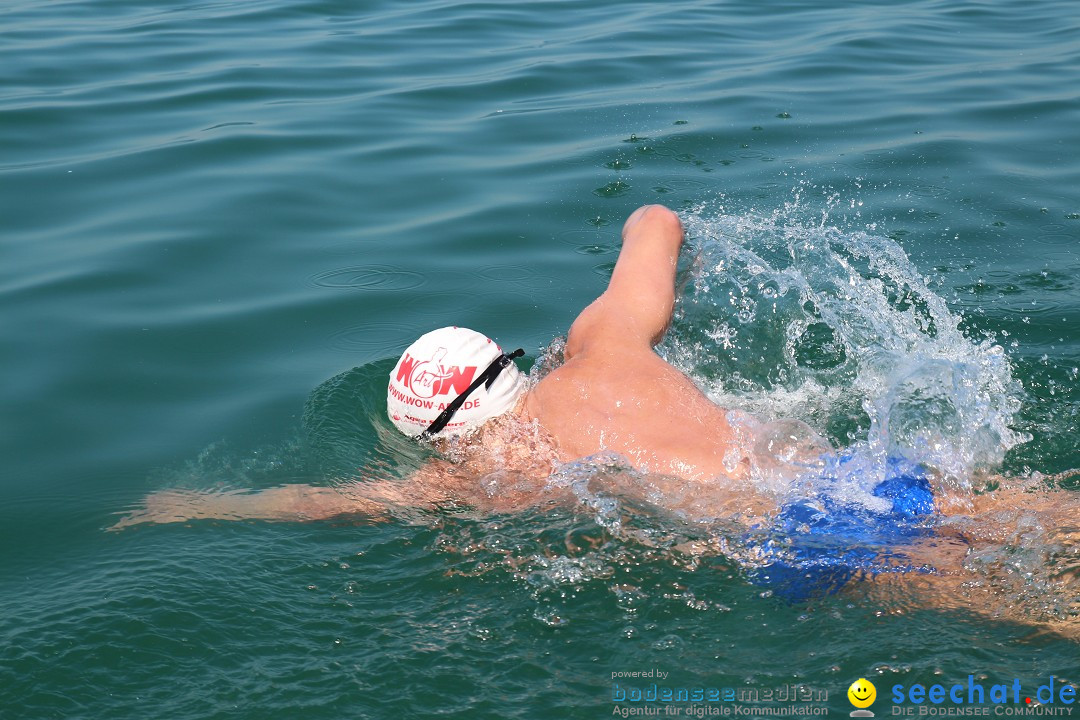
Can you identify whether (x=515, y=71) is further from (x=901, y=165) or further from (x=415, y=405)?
(x=415, y=405)

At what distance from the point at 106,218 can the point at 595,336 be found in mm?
5111

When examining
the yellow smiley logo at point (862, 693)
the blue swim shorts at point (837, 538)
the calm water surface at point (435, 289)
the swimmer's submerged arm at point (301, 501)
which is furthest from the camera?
the swimmer's submerged arm at point (301, 501)

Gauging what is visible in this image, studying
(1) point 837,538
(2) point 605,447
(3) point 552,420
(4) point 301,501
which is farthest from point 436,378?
(1) point 837,538

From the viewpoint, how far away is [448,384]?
5066 millimetres

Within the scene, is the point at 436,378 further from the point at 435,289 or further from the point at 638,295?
the point at 435,289

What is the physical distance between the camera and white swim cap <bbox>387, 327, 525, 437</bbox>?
507 centimetres

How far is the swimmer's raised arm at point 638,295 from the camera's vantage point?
513cm

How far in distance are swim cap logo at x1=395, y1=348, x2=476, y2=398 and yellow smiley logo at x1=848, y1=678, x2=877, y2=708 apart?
2298mm

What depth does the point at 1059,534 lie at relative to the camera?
419cm

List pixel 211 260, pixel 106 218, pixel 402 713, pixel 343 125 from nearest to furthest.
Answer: pixel 402 713 < pixel 211 260 < pixel 106 218 < pixel 343 125

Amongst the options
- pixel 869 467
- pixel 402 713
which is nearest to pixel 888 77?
pixel 869 467

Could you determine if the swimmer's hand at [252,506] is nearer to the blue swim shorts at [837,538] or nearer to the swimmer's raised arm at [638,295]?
the swimmer's raised arm at [638,295]

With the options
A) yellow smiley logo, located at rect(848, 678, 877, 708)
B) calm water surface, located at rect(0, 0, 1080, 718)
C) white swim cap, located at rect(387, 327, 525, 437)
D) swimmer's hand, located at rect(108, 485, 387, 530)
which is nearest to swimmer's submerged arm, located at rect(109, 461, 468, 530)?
swimmer's hand, located at rect(108, 485, 387, 530)

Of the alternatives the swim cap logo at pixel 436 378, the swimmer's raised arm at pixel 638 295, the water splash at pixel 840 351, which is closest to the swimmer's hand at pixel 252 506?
the swim cap logo at pixel 436 378
